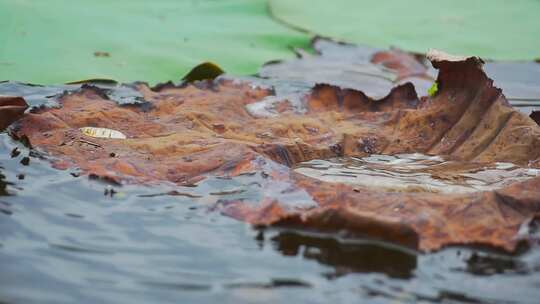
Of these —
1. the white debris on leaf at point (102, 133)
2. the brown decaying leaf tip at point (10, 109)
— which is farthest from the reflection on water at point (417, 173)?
the brown decaying leaf tip at point (10, 109)

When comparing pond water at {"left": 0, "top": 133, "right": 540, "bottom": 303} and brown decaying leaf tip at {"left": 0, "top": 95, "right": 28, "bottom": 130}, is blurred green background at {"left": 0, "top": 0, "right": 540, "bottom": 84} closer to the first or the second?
brown decaying leaf tip at {"left": 0, "top": 95, "right": 28, "bottom": 130}

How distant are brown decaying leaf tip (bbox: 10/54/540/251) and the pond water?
51 mm

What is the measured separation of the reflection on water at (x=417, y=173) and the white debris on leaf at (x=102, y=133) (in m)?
0.55

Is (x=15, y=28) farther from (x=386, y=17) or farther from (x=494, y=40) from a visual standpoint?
(x=494, y=40)

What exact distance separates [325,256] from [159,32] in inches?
93.5

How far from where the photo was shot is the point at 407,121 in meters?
2.36

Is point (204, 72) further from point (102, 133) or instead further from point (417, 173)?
point (417, 173)

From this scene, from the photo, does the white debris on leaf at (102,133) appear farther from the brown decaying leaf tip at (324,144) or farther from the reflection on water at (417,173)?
the reflection on water at (417,173)

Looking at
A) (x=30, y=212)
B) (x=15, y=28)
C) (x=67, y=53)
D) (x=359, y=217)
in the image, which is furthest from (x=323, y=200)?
(x=15, y=28)

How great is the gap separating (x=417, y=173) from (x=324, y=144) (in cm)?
32

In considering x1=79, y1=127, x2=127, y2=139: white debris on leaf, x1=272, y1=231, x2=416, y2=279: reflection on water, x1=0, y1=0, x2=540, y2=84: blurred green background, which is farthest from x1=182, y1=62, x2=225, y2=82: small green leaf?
x1=272, y1=231, x2=416, y2=279: reflection on water

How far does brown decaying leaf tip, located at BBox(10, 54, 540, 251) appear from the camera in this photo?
5.35ft

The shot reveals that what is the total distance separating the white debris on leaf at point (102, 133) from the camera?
2178 mm

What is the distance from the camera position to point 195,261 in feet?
4.95
